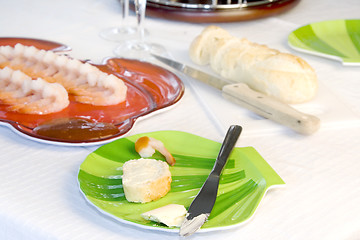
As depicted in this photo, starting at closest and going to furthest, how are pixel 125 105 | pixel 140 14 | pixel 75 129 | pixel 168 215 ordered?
pixel 168 215 → pixel 75 129 → pixel 125 105 → pixel 140 14

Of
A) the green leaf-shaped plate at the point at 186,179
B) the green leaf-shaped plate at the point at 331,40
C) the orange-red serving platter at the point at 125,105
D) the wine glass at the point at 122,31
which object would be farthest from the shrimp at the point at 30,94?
the green leaf-shaped plate at the point at 331,40

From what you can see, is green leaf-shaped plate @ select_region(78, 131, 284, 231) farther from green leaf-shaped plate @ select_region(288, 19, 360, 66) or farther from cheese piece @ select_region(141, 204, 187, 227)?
green leaf-shaped plate @ select_region(288, 19, 360, 66)

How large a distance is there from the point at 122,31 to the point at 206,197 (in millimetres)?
755

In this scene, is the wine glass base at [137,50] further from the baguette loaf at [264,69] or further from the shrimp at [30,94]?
the shrimp at [30,94]

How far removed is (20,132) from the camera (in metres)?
0.90

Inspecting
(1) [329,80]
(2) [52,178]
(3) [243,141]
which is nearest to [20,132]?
(2) [52,178]

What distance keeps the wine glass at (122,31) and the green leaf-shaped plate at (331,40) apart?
38cm

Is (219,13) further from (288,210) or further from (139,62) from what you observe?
(288,210)

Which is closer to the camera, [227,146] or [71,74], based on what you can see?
[227,146]

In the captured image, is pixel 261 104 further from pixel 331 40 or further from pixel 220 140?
pixel 331 40

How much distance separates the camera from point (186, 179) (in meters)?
0.79

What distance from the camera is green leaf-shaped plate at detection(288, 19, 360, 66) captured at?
1.30 m

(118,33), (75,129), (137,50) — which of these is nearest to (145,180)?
(75,129)

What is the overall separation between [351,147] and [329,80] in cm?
30
